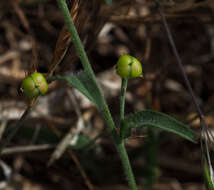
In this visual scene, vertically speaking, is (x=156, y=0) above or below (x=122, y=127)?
above

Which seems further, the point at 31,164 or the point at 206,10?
the point at 31,164

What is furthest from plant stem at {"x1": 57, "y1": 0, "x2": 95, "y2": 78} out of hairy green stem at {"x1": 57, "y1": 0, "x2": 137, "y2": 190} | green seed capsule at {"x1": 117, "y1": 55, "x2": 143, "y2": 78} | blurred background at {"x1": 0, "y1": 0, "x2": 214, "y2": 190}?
blurred background at {"x1": 0, "y1": 0, "x2": 214, "y2": 190}

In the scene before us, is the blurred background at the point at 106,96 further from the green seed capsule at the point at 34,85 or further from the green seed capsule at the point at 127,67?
the green seed capsule at the point at 34,85

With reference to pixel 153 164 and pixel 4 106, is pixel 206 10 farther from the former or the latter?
pixel 4 106

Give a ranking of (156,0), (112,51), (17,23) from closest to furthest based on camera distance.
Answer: (156,0), (17,23), (112,51)

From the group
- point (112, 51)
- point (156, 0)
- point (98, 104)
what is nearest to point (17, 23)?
point (112, 51)

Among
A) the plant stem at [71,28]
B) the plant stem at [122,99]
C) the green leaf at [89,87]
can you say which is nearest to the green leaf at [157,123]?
the plant stem at [122,99]

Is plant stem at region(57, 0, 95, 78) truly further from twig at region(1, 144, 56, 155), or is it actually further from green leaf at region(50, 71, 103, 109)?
twig at region(1, 144, 56, 155)
